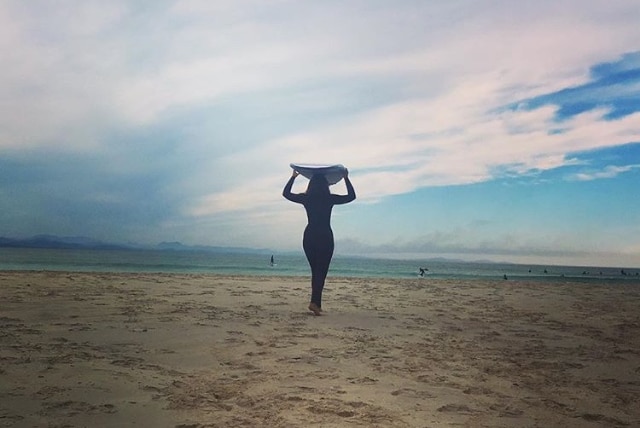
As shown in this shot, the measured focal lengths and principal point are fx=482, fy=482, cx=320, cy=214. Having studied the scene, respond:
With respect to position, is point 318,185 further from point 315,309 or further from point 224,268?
point 224,268

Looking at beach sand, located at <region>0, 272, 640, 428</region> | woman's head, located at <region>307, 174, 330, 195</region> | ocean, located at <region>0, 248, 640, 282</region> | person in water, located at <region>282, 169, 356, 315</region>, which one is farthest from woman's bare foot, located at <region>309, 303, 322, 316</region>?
ocean, located at <region>0, 248, 640, 282</region>

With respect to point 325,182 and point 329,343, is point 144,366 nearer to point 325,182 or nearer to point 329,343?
point 329,343

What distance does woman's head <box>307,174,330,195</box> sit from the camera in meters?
11.5

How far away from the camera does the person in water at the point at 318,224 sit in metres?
11.4

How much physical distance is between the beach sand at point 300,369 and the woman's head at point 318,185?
294cm

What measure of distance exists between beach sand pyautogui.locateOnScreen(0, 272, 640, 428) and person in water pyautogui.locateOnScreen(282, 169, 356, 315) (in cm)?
110

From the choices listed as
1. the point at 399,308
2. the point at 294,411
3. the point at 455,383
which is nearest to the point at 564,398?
the point at 455,383

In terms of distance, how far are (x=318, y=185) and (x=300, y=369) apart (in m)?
6.12

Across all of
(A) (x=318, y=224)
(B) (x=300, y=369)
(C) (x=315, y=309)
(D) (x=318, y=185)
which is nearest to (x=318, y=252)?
(A) (x=318, y=224)

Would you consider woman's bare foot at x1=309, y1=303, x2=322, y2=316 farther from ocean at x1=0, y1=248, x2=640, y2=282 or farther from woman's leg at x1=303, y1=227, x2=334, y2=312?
ocean at x1=0, y1=248, x2=640, y2=282

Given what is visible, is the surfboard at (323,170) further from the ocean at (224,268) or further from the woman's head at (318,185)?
the ocean at (224,268)

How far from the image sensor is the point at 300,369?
602 centimetres

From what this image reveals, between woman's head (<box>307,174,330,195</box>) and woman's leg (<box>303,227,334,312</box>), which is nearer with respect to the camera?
woman's leg (<box>303,227,334,312</box>)

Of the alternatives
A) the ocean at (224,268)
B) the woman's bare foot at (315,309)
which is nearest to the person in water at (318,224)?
the woman's bare foot at (315,309)
